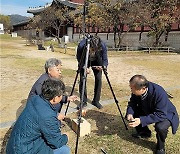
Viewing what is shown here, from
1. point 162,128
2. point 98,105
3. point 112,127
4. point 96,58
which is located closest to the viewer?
point 162,128

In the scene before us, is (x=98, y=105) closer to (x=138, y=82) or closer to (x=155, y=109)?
(x=155, y=109)

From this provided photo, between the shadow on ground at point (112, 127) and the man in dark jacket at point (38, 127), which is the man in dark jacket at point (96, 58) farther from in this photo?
the man in dark jacket at point (38, 127)

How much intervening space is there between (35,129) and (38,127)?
35mm

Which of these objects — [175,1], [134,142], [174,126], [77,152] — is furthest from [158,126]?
[175,1]

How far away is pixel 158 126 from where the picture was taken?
3650 millimetres

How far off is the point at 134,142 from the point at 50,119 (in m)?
2.33

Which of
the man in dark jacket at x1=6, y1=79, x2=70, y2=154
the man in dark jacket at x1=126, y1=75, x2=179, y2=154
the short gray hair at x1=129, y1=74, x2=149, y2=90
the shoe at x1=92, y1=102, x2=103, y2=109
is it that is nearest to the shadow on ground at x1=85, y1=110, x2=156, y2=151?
the shoe at x1=92, y1=102, x2=103, y2=109

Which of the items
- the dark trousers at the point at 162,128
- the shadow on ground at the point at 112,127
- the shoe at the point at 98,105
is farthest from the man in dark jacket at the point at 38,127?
the shoe at the point at 98,105

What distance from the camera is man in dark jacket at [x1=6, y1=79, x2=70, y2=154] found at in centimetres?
242

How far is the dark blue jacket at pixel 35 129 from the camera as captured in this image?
242cm

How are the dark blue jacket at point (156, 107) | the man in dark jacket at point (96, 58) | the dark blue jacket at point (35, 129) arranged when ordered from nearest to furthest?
the dark blue jacket at point (35, 129) → the dark blue jacket at point (156, 107) → the man in dark jacket at point (96, 58)

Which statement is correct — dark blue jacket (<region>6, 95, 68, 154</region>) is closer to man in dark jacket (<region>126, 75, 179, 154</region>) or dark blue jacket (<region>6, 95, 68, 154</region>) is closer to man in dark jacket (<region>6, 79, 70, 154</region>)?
man in dark jacket (<region>6, 79, 70, 154</region>)

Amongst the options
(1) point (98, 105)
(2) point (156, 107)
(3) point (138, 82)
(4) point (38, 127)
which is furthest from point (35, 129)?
(1) point (98, 105)

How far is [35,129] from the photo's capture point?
2424mm
